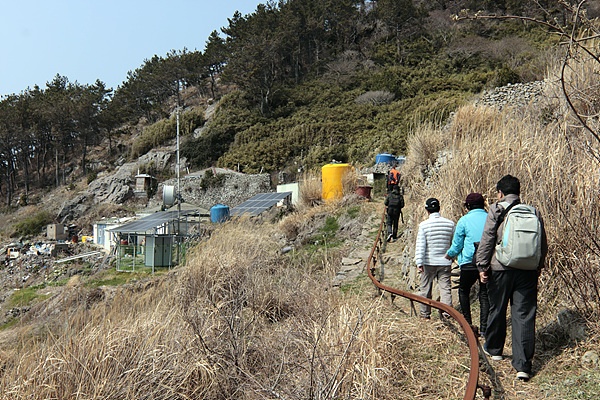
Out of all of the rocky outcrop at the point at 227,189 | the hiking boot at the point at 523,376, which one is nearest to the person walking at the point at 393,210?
the hiking boot at the point at 523,376

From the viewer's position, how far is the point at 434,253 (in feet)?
17.6

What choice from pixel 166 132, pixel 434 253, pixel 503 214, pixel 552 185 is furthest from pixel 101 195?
pixel 503 214

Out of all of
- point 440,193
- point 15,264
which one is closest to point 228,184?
point 15,264

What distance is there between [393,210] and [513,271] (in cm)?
621

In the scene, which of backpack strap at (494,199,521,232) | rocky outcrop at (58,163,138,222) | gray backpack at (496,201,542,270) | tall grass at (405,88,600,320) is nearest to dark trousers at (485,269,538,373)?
gray backpack at (496,201,542,270)

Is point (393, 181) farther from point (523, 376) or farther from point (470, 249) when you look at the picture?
point (523, 376)

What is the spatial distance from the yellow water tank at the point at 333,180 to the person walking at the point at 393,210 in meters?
7.06

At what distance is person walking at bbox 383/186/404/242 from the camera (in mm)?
9875

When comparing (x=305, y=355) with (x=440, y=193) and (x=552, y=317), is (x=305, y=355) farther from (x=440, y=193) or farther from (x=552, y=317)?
(x=440, y=193)

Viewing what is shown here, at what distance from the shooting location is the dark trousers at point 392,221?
32.7ft

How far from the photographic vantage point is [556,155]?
5.25 meters

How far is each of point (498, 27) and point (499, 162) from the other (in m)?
47.2

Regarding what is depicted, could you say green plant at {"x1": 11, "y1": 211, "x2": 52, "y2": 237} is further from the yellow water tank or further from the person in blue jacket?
the person in blue jacket

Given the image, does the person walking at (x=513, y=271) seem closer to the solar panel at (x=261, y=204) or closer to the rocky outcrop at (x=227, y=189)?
the solar panel at (x=261, y=204)
